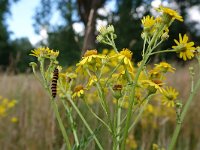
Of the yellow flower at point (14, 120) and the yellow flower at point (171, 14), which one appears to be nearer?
the yellow flower at point (171, 14)

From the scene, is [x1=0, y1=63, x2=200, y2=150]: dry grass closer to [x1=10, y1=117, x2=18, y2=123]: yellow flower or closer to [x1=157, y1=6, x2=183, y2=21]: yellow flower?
[x1=10, y1=117, x2=18, y2=123]: yellow flower

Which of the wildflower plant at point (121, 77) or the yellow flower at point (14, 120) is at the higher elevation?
the wildflower plant at point (121, 77)

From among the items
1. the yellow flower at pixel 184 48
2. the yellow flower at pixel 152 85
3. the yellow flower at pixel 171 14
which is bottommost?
the yellow flower at pixel 152 85

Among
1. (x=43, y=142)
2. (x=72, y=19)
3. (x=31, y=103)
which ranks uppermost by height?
(x=72, y=19)

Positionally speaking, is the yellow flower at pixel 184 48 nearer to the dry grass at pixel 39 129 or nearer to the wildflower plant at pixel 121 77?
the wildflower plant at pixel 121 77

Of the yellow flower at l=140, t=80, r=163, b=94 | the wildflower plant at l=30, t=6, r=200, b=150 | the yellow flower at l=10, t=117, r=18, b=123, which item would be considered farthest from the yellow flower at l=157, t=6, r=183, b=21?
the yellow flower at l=10, t=117, r=18, b=123

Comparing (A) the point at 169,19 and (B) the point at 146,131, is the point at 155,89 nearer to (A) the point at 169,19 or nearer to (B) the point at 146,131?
(A) the point at 169,19

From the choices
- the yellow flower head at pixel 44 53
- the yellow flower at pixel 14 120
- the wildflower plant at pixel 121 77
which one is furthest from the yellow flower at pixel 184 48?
the yellow flower at pixel 14 120

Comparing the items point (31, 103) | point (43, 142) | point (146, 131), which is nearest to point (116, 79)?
point (43, 142)

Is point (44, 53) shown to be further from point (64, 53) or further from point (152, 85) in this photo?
point (64, 53)

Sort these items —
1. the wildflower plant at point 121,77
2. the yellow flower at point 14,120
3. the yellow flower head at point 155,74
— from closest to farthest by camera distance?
1. the wildflower plant at point 121,77
2. the yellow flower head at point 155,74
3. the yellow flower at point 14,120
